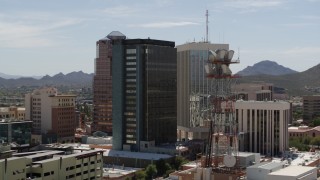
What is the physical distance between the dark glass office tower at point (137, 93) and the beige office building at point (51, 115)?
69.4 feet

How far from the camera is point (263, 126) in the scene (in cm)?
7362

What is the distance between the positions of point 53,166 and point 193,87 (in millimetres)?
48888

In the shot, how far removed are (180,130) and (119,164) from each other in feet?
72.5

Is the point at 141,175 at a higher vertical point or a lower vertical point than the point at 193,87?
lower

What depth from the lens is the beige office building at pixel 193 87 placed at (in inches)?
3479

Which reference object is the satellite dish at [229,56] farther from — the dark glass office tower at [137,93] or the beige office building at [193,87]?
the beige office building at [193,87]

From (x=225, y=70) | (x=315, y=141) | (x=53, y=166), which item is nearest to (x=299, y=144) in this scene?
(x=315, y=141)

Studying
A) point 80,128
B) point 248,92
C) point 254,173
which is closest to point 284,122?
point 254,173

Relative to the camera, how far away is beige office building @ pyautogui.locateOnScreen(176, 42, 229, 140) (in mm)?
88375

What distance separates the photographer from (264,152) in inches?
2899

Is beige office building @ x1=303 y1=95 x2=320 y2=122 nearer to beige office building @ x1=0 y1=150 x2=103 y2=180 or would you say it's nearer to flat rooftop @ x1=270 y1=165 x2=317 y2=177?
flat rooftop @ x1=270 y1=165 x2=317 y2=177

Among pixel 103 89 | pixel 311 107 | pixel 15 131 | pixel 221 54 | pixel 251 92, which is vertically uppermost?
pixel 221 54

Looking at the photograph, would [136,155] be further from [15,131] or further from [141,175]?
[15,131]

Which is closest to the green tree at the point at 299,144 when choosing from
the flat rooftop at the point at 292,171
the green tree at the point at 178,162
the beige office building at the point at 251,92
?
the beige office building at the point at 251,92
